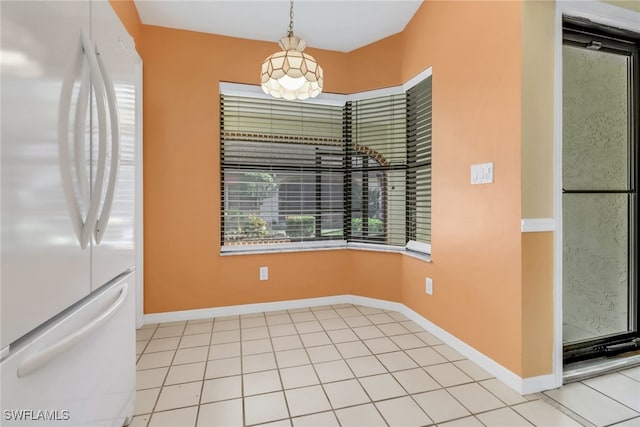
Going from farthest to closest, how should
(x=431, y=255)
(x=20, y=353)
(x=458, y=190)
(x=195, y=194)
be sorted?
1. (x=195, y=194)
2. (x=431, y=255)
3. (x=458, y=190)
4. (x=20, y=353)

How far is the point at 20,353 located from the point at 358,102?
10.2 feet

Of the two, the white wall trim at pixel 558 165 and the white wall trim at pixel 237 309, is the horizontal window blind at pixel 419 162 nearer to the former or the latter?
the white wall trim at pixel 558 165

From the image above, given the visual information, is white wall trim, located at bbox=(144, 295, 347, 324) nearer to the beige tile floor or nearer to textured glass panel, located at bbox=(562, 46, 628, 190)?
the beige tile floor

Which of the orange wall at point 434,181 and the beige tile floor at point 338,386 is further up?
the orange wall at point 434,181

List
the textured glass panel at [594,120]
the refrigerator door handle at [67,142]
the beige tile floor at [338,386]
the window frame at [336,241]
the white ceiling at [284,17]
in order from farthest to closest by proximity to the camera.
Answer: the window frame at [336,241], the white ceiling at [284,17], the textured glass panel at [594,120], the beige tile floor at [338,386], the refrigerator door handle at [67,142]

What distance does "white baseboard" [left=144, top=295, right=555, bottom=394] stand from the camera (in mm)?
1740

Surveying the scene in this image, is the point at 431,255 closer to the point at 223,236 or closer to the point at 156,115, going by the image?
the point at 223,236

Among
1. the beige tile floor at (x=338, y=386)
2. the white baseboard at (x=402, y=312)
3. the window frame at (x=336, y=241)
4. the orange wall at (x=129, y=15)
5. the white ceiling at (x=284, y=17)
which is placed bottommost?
the beige tile floor at (x=338, y=386)

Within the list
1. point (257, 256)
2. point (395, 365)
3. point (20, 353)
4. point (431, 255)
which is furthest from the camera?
point (257, 256)

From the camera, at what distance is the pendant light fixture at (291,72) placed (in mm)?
1752

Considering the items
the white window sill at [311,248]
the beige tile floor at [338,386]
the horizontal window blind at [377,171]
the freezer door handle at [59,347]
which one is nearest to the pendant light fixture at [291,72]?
the horizontal window blind at [377,171]

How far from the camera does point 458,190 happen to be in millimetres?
2223

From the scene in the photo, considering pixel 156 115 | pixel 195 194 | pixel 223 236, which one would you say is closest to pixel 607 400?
pixel 223 236

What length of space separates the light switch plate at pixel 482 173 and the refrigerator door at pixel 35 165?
6.71 feet
